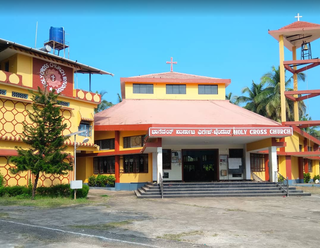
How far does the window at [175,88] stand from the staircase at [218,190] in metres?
11.5

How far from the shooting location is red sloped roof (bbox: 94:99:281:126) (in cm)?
2369

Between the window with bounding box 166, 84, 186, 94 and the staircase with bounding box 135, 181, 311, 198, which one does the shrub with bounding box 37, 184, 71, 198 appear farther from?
the window with bounding box 166, 84, 186, 94

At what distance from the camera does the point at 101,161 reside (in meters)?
26.7

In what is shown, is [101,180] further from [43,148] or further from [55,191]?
[43,148]

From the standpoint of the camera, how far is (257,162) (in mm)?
26000

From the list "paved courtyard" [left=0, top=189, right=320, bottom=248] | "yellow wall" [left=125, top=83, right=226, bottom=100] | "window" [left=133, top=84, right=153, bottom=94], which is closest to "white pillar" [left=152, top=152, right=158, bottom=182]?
"yellow wall" [left=125, top=83, right=226, bottom=100]

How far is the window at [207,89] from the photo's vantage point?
97.1 ft

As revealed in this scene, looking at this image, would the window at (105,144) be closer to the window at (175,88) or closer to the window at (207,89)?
the window at (175,88)

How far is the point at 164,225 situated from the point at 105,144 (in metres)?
16.7

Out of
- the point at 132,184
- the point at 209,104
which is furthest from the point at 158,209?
the point at 209,104

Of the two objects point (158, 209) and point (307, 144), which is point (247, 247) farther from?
point (307, 144)

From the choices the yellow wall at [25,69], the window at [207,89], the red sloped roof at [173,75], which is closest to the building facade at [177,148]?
the window at [207,89]

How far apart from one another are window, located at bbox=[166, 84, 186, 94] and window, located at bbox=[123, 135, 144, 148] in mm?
6484

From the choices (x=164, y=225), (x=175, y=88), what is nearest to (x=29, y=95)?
(x=175, y=88)
